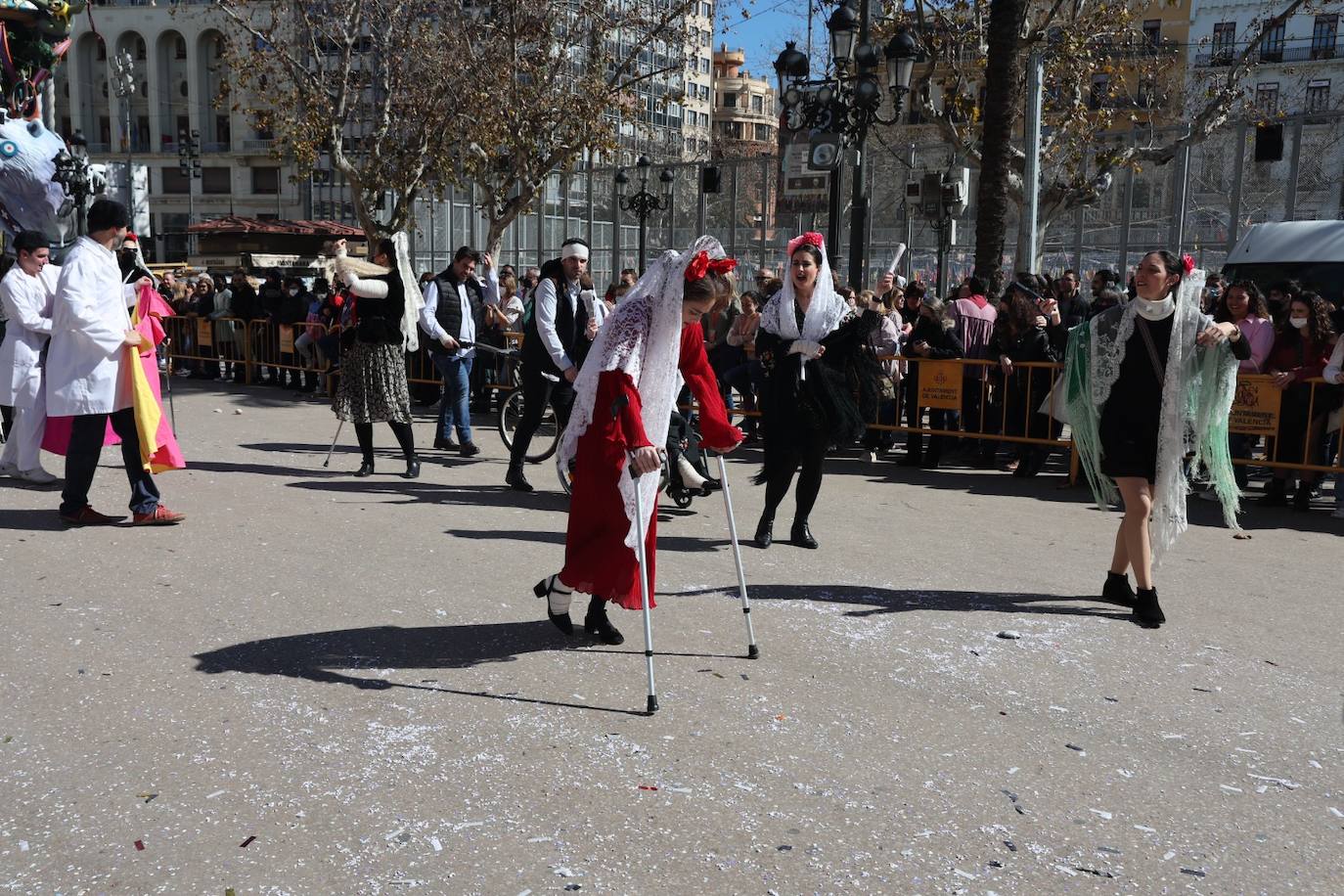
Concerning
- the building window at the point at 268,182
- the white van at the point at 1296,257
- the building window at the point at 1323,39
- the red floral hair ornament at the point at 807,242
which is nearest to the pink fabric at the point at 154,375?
the red floral hair ornament at the point at 807,242

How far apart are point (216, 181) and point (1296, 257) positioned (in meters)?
72.0

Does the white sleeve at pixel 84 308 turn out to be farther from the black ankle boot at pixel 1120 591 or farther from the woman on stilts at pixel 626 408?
the black ankle boot at pixel 1120 591

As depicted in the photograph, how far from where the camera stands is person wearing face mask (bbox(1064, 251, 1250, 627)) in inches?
240

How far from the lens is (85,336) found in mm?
7285

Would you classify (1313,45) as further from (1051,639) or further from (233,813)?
(233,813)

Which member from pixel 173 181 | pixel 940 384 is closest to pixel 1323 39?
pixel 940 384

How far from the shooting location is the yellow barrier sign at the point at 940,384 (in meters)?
11.6

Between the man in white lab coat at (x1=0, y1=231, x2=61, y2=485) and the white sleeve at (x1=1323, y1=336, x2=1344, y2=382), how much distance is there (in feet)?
30.8

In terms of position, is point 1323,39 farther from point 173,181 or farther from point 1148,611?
point 173,181

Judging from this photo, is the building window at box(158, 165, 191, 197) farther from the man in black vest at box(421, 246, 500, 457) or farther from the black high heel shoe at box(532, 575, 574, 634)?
the black high heel shoe at box(532, 575, 574, 634)

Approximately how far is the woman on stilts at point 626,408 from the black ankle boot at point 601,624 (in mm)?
135

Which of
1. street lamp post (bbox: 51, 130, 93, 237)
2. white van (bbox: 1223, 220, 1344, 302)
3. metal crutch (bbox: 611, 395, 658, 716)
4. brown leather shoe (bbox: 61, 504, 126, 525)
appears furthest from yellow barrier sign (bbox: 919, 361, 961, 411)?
street lamp post (bbox: 51, 130, 93, 237)

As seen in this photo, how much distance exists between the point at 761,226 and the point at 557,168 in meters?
5.80

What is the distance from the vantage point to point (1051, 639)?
18.9 feet
